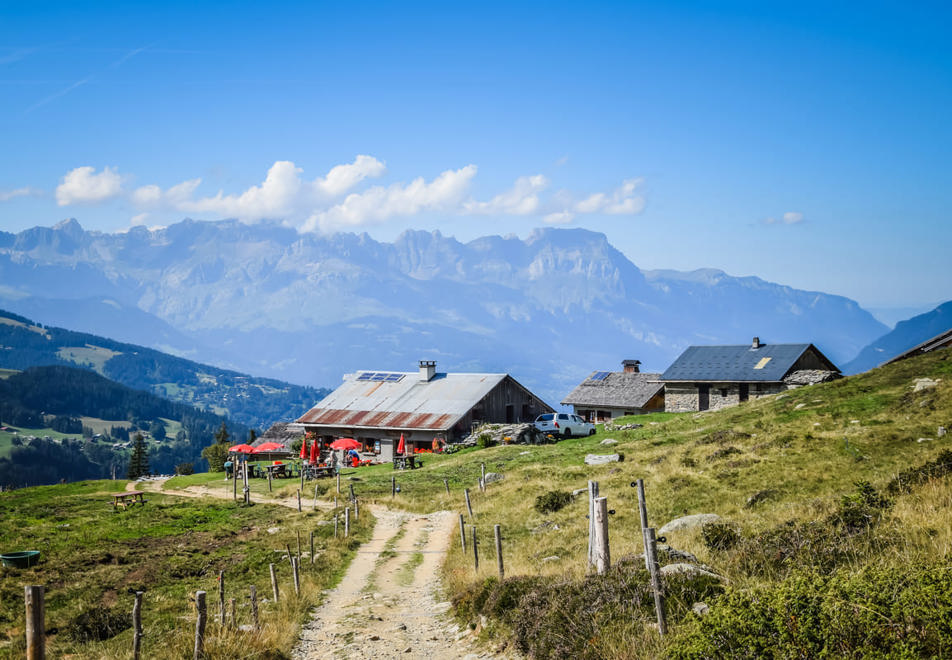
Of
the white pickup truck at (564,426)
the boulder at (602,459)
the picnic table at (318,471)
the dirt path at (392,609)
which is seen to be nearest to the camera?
Result: the dirt path at (392,609)

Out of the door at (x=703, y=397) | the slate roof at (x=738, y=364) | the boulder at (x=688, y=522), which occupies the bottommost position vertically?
the boulder at (x=688, y=522)

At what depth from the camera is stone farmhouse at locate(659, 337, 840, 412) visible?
64312 mm

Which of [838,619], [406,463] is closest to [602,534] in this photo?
[838,619]

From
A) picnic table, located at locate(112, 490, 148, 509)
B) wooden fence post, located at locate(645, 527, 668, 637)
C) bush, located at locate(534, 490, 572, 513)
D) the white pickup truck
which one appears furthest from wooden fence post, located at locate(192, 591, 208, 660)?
the white pickup truck

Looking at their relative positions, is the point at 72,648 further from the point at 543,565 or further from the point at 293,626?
the point at 543,565

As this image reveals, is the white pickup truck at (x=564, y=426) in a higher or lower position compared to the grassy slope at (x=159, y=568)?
higher

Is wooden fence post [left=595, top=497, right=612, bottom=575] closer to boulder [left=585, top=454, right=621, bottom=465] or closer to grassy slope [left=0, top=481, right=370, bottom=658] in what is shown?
grassy slope [left=0, top=481, right=370, bottom=658]

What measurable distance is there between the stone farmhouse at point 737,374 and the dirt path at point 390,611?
43.8 metres

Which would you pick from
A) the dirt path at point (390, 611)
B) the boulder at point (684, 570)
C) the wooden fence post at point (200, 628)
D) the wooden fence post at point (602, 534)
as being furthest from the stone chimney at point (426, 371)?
the boulder at point (684, 570)

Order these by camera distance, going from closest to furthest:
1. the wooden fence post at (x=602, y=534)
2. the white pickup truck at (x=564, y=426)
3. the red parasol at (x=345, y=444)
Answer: the wooden fence post at (x=602, y=534) → the white pickup truck at (x=564, y=426) → the red parasol at (x=345, y=444)

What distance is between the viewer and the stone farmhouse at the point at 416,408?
6981cm

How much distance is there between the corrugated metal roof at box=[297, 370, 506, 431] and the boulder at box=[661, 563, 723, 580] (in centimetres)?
5476

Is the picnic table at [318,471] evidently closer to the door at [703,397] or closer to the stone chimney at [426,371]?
the stone chimney at [426,371]

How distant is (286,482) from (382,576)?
3543cm
